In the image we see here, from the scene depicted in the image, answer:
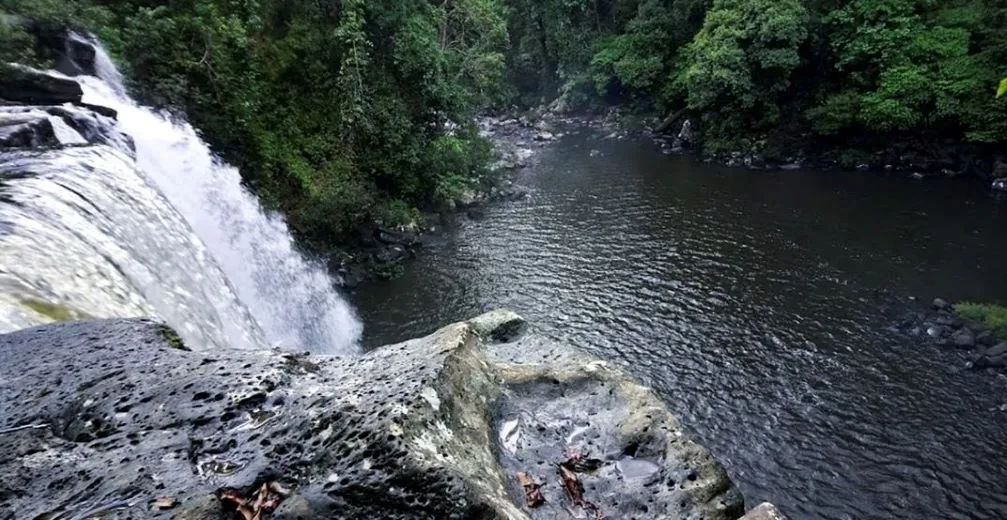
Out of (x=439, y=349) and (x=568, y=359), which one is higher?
(x=439, y=349)

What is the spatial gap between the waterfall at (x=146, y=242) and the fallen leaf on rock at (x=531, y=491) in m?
4.85

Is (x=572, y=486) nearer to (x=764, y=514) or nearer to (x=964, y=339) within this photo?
(x=764, y=514)

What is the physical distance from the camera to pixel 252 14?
1911 cm

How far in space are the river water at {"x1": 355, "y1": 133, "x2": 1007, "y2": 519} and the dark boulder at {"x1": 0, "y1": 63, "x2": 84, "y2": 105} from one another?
9.40 m

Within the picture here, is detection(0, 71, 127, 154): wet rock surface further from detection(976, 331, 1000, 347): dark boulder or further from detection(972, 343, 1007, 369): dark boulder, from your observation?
detection(976, 331, 1000, 347): dark boulder

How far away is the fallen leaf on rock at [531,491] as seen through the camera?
394 centimetres

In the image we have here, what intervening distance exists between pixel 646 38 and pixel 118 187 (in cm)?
3905

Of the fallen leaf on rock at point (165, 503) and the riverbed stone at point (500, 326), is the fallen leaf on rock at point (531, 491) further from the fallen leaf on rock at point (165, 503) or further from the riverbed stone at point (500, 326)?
the riverbed stone at point (500, 326)

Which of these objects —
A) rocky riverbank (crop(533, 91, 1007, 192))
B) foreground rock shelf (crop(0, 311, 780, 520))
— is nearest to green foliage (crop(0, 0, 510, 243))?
A: foreground rock shelf (crop(0, 311, 780, 520))

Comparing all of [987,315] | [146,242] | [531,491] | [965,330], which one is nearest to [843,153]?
[987,315]

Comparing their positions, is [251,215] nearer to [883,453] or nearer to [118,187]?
[118,187]

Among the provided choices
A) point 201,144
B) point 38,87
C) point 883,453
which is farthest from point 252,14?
point 883,453

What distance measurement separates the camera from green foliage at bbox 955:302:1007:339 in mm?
15328

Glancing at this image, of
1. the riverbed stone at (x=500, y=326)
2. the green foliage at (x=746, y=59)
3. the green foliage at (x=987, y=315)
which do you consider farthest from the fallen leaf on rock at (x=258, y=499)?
the green foliage at (x=746, y=59)
